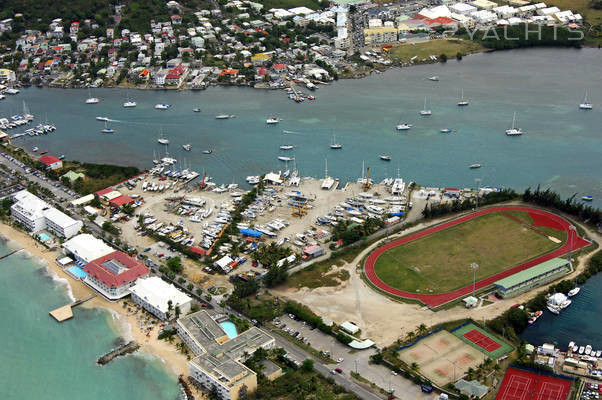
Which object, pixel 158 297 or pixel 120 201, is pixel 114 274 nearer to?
pixel 158 297

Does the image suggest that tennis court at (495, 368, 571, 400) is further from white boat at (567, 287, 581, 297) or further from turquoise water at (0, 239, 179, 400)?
turquoise water at (0, 239, 179, 400)

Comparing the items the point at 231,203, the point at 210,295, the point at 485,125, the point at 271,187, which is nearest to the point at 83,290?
the point at 210,295

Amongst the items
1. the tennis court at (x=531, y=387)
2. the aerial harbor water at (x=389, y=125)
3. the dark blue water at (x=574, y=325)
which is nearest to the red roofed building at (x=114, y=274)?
the aerial harbor water at (x=389, y=125)

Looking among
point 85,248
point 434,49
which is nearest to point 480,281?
point 85,248

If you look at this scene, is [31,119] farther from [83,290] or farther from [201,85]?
[83,290]

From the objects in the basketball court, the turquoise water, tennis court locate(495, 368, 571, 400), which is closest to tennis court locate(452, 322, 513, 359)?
the basketball court
